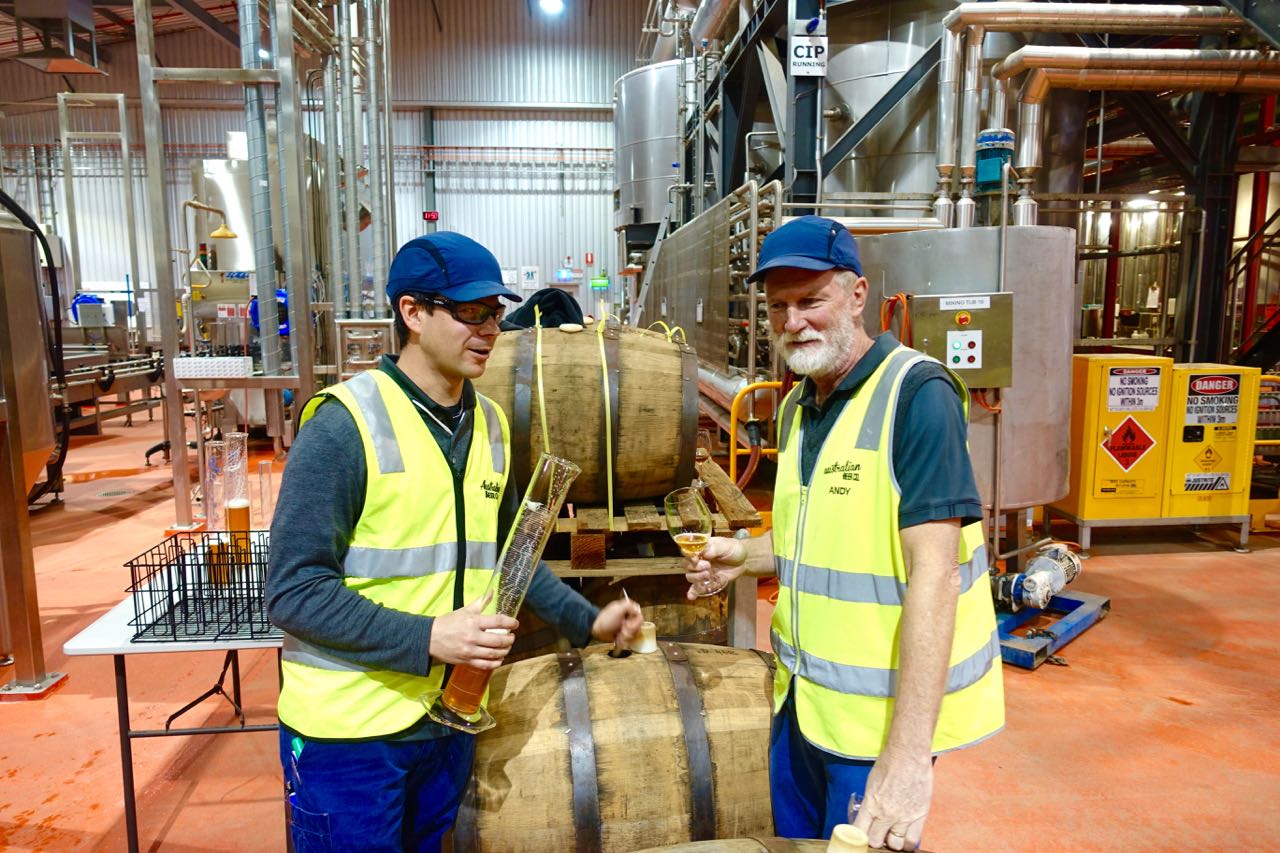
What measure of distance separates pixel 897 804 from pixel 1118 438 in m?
5.77

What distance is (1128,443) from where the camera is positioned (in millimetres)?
6258

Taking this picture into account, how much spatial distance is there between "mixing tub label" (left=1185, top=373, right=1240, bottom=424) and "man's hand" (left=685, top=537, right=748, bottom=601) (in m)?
5.78

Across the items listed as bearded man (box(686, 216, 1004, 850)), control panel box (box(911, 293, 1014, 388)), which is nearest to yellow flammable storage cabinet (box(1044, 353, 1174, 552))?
control panel box (box(911, 293, 1014, 388))

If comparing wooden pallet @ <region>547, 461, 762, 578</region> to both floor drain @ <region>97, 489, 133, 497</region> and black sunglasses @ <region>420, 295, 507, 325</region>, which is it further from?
floor drain @ <region>97, 489, 133, 497</region>

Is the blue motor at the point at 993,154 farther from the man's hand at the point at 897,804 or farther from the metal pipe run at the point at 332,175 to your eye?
the metal pipe run at the point at 332,175

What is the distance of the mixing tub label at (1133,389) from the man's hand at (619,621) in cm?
545

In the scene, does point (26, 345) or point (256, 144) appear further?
point (256, 144)

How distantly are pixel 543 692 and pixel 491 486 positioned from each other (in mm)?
675

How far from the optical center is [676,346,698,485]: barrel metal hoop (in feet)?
10.5

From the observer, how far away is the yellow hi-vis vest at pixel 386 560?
171 cm

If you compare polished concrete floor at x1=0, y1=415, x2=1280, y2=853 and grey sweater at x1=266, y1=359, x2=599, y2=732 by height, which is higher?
grey sweater at x1=266, y1=359, x2=599, y2=732

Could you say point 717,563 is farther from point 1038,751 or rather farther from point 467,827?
point 1038,751

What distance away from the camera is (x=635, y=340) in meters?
3.18

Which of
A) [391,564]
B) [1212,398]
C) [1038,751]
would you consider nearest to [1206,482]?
[1212,398]
